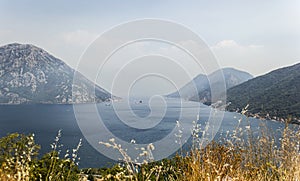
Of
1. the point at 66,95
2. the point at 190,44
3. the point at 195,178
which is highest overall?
the point at 66,95

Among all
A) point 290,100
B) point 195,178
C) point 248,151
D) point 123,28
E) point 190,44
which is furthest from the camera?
point 290,100

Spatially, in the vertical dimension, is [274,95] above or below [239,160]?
above

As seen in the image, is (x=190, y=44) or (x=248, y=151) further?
(x=190, y=44)

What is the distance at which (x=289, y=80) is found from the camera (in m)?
112

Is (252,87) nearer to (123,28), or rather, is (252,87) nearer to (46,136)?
(46,136)

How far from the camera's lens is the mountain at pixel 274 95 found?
7740cm

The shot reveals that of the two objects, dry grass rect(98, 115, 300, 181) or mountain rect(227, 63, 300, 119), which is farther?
mountain rect(227, 63, 300, 119)

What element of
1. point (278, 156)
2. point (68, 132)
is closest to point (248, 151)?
point (278, 156)

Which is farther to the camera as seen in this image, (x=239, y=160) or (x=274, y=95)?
(x=274, y=95)

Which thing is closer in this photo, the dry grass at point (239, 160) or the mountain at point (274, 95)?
the dry grass at point (239, 160)

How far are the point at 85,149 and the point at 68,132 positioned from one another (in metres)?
16.6

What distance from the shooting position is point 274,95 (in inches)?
3999

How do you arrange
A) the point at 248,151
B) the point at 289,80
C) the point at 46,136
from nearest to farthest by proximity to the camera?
1. the point at 248,151
2. the point at 46,136
3. the point at 289,80

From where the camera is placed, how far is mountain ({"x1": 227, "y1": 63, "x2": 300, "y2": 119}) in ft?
254
